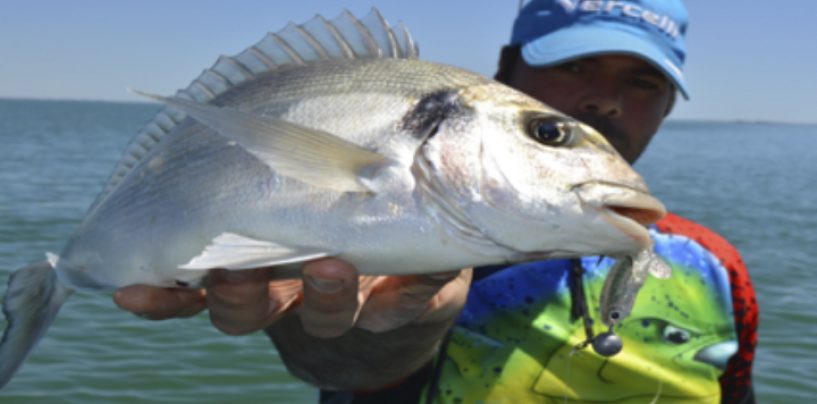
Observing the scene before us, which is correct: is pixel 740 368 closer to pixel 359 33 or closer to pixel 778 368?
pixel 359 33

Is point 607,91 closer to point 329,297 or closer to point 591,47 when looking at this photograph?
point 591,47

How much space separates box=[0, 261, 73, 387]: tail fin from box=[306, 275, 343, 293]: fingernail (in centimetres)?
67

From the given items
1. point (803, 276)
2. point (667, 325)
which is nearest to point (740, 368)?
point (667, 325)

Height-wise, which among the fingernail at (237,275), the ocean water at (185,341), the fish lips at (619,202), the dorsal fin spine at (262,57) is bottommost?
the ocean water at (185,341)

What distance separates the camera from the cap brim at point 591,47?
3020 millimetres

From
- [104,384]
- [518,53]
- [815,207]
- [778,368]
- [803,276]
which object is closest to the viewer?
[518,53]

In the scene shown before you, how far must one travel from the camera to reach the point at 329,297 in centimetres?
191

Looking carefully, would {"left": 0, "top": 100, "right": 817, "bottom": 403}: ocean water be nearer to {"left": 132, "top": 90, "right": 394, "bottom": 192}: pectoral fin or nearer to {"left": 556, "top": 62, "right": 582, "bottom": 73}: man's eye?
{"left": 556, "top": 62, "right": 582, "bottom": 73}: man's eye

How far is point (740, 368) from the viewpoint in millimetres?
3146

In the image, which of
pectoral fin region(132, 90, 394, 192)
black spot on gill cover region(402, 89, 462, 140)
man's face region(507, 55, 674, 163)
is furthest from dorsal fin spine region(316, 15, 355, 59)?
man's face region(507, 55, 674, 163)

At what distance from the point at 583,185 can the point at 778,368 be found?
248 inches

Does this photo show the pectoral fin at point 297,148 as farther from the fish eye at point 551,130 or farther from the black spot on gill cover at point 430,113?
the fish eye at point 551,130

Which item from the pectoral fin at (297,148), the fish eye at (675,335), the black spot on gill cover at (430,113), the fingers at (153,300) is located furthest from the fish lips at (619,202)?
the fish eye at (675,335)

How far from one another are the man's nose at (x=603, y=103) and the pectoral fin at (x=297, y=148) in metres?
1.64
